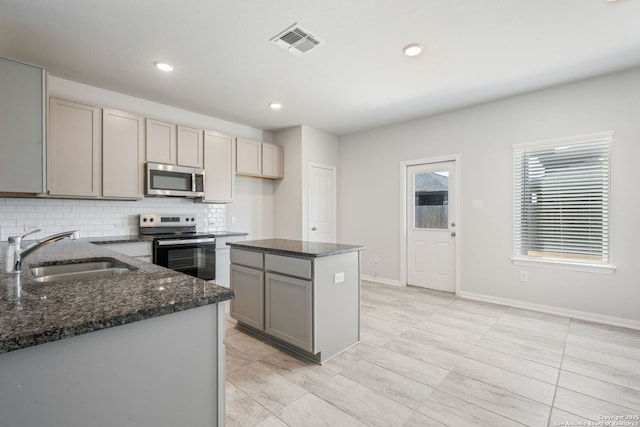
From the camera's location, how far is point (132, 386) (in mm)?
860

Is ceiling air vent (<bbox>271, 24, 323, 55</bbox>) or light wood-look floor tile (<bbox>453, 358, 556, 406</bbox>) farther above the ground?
ceiling air vent (<bbox>271, 24, 323, 55</bbox>)

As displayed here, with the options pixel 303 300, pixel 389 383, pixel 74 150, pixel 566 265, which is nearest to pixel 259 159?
pixel 74 150

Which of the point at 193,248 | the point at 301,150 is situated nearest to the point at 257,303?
the point at 193,248

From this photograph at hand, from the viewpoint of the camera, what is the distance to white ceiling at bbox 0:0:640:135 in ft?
6.96

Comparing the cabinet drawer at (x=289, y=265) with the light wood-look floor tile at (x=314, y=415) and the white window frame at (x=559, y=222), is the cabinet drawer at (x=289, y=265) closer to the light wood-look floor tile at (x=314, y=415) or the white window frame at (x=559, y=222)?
the light wood-look floor tile at (x=314, y=415)

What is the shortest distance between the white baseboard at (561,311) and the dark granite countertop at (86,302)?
12.8 ft

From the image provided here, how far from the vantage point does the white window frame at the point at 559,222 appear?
10.3 ft

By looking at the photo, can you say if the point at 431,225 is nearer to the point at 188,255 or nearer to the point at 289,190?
the point at 289,190

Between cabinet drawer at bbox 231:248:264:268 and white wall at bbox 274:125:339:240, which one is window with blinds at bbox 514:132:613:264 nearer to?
white wall at bbox 274:125:339:240

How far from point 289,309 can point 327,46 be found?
227cm

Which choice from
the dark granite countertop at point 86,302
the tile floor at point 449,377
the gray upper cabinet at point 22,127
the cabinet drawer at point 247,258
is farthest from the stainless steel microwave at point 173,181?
the dark granite countertop at point 86,302

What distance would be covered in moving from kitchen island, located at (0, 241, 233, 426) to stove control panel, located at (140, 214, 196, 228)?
275cm

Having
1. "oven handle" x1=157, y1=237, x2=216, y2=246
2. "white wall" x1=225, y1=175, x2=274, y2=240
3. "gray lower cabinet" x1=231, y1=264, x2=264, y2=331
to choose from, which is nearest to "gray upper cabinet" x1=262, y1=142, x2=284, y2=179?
"white wall" x1=225, y1=175, x2=274, y2=240

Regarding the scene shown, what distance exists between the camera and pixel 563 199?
342 centimetres
